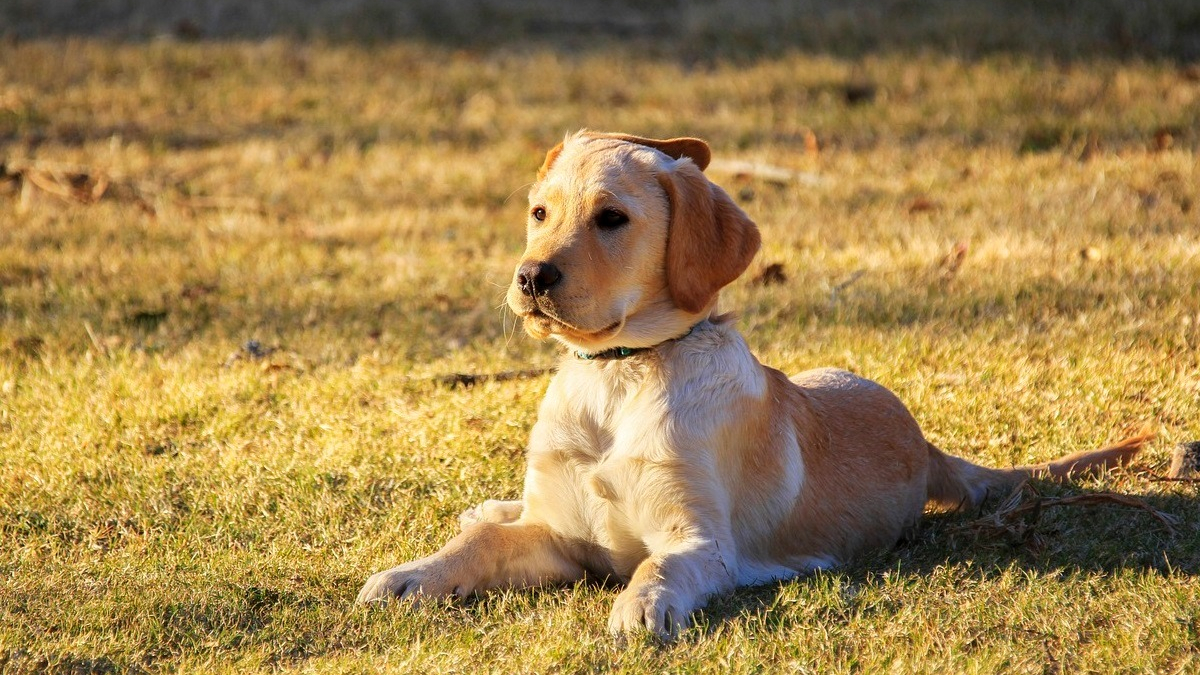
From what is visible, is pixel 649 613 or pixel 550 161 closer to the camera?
pixel 649 613

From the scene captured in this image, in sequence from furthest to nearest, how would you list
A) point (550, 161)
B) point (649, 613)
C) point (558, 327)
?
point (550, 161)
point (558, 327)
point (649, 613)

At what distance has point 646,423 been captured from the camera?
408 centimetres

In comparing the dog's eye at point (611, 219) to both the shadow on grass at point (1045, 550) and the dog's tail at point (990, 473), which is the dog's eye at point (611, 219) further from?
the dog's tail at point (990, 473)

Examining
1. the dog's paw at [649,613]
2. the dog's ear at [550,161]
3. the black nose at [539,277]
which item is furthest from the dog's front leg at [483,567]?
the dog's ear at [550,161]

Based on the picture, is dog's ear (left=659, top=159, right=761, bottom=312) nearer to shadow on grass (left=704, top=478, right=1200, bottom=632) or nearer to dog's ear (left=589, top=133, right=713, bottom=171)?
dog's ear (left=589, top=133, right=713, bottom=171)

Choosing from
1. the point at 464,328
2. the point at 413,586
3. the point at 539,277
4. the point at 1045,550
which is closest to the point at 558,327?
the point at 539,277

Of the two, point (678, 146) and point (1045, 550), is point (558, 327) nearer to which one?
point (678, 146)

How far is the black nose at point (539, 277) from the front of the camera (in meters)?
3.83

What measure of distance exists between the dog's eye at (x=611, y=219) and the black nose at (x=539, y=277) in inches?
12.6

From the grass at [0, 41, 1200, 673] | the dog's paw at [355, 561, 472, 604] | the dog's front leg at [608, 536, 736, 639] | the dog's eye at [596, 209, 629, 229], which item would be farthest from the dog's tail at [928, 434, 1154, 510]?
the dog's paw at [355, 561, 472, 604]

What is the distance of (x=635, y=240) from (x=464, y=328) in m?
3.37

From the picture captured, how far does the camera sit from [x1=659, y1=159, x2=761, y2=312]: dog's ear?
4.12 m

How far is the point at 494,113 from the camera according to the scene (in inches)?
483

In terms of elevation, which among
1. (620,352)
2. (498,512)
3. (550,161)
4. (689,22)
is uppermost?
(689,22)
